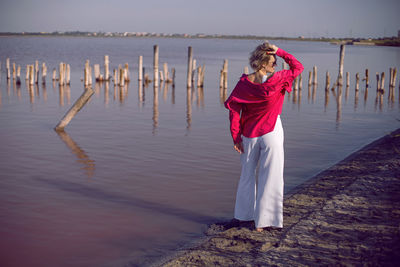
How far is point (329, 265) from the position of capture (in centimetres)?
403

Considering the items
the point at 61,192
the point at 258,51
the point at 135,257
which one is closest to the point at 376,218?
the point at 258,51

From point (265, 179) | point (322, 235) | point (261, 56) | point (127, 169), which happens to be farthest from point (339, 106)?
point (261, 56)

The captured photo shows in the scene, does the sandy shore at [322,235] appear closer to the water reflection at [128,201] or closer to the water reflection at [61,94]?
the water reflection at [128,201]

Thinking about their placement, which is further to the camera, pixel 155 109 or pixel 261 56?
pixel 155 109

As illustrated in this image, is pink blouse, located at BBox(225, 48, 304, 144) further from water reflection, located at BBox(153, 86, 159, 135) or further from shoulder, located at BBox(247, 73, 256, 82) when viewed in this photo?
water reflection, located at BBox(153, 86, 159, 135)

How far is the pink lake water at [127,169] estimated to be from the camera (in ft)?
17.9

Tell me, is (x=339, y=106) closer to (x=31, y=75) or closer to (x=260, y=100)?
(x=31, y=75)

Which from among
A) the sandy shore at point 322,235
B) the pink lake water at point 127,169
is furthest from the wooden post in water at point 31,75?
the sandy shore at point 322,235

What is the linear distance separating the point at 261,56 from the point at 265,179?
1.34 meters

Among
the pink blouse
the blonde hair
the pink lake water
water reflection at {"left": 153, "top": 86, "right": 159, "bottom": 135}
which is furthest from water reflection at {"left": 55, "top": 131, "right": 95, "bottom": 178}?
the blonde hair

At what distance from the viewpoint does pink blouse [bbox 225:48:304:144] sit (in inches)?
182

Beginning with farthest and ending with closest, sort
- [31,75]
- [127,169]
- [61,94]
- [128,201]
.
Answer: [31,75] → [61,94] → [127,169] → [128,201]

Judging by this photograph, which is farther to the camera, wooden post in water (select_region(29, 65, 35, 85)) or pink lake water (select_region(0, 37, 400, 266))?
wooden post in water (select_region(29, 65, 35, 85))

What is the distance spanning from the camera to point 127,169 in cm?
872
